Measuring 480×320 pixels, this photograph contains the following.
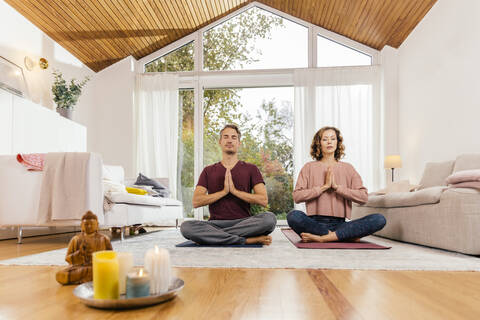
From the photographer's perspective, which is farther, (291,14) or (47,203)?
(291,14)

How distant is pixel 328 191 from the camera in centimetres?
322

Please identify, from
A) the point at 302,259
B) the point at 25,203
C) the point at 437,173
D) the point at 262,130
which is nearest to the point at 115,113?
the point at 262,130

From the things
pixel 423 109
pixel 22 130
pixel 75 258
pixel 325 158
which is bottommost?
pixel 75 258

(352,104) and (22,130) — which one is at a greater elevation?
(352,104)

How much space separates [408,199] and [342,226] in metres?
0.61

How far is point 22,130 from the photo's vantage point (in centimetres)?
400

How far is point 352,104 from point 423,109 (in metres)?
1.45

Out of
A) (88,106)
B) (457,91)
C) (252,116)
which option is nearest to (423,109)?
(457,91)

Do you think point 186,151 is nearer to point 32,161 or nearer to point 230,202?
point 32,161

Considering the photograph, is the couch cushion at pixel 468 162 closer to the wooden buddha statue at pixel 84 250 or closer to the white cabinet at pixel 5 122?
the wooden buddha statue at pixel 84 250

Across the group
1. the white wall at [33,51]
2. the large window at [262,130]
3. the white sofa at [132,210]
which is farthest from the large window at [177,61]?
the white sofa at [132,210]

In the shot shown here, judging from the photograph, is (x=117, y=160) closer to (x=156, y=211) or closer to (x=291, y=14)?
(x=156, y=211)

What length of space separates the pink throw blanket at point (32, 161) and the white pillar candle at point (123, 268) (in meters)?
2.54

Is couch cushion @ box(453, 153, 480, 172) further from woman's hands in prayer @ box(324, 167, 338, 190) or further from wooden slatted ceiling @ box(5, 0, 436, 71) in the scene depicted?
wooden slatted ceiling @ box(5, 0, 436, 71)
